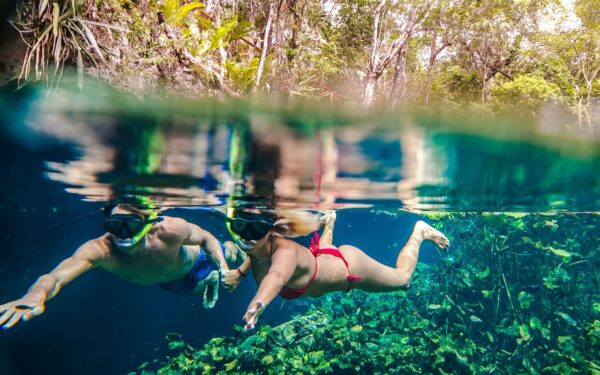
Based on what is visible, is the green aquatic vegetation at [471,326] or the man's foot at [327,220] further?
the man's foot at [327,220]

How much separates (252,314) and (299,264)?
2.16 m

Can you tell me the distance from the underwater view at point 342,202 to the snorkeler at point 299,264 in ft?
0.32

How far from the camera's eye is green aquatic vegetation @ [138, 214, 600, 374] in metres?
8.67

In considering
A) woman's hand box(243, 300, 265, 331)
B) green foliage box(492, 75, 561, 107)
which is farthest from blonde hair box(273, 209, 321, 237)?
Result: green foliage box(492, 75, 561, 107)

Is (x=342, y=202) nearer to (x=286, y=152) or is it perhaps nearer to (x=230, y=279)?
(x=230, y=279)

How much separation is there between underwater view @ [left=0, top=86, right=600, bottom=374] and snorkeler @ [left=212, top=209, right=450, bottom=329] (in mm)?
98

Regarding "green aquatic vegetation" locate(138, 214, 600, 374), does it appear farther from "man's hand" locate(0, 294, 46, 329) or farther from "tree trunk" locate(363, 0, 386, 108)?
"tree trunk" locate(363, 0, 386, 108)

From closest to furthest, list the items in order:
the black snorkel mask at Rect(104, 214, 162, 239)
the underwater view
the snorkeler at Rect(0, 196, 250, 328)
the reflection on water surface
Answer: the reflection on water surface → the underwater view → the snorkeler at Rect(0, 196, 250, 328) → the black snorkel mask at Rect(104, 214, 162, 239)

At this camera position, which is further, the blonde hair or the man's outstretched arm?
the blonde hair

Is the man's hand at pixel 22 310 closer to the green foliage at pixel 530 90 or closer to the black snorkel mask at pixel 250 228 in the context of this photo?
the black snorkel mask at pixel 250 228

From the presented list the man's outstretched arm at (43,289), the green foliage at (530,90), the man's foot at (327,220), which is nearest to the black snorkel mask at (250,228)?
the man's outstretched arm at (43,289)

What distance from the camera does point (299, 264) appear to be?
21.6 feet

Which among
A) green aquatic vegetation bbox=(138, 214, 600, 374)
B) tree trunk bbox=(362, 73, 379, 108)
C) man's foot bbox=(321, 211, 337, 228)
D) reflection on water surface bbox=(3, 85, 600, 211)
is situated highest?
tree trunk bbox=(362, 73, 379, 108)

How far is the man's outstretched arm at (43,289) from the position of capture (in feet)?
16.5
